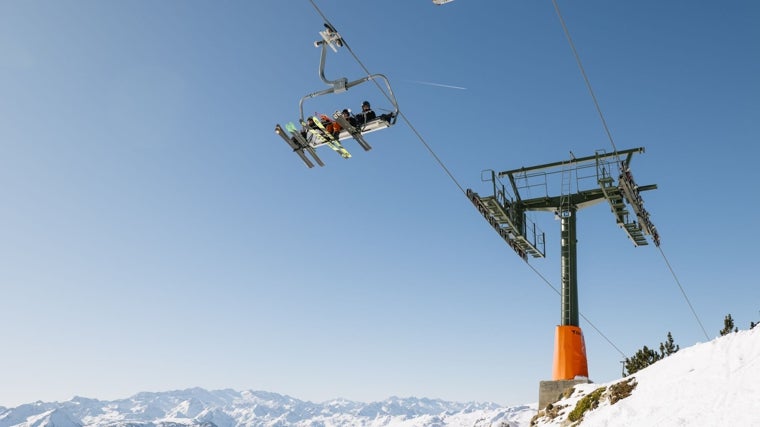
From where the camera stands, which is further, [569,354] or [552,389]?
[569,354]

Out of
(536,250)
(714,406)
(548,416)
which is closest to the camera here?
(714,406)

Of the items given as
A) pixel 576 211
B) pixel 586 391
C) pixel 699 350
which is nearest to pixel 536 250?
pixel 576 211

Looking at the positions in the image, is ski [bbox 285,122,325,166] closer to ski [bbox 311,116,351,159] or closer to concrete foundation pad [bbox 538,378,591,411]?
ski [bbox 311,116,351,159]

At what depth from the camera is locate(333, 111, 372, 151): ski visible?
18578 mm

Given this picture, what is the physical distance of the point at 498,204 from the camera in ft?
86.8

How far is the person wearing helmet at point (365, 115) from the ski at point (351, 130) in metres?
0.34

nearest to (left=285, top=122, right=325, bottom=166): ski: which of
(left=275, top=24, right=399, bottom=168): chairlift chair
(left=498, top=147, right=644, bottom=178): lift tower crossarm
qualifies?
(left=275, top=24, right=399, bottom=168): chairlift chair

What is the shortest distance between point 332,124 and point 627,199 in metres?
14.9

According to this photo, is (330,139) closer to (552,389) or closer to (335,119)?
(335,119)

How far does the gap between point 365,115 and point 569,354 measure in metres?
14.5

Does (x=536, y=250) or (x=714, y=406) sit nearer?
(x=714, y=406)

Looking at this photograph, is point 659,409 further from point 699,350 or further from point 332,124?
point 332,124

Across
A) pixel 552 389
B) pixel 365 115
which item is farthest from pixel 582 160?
pixel 365 115

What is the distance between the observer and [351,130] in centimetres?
1883
